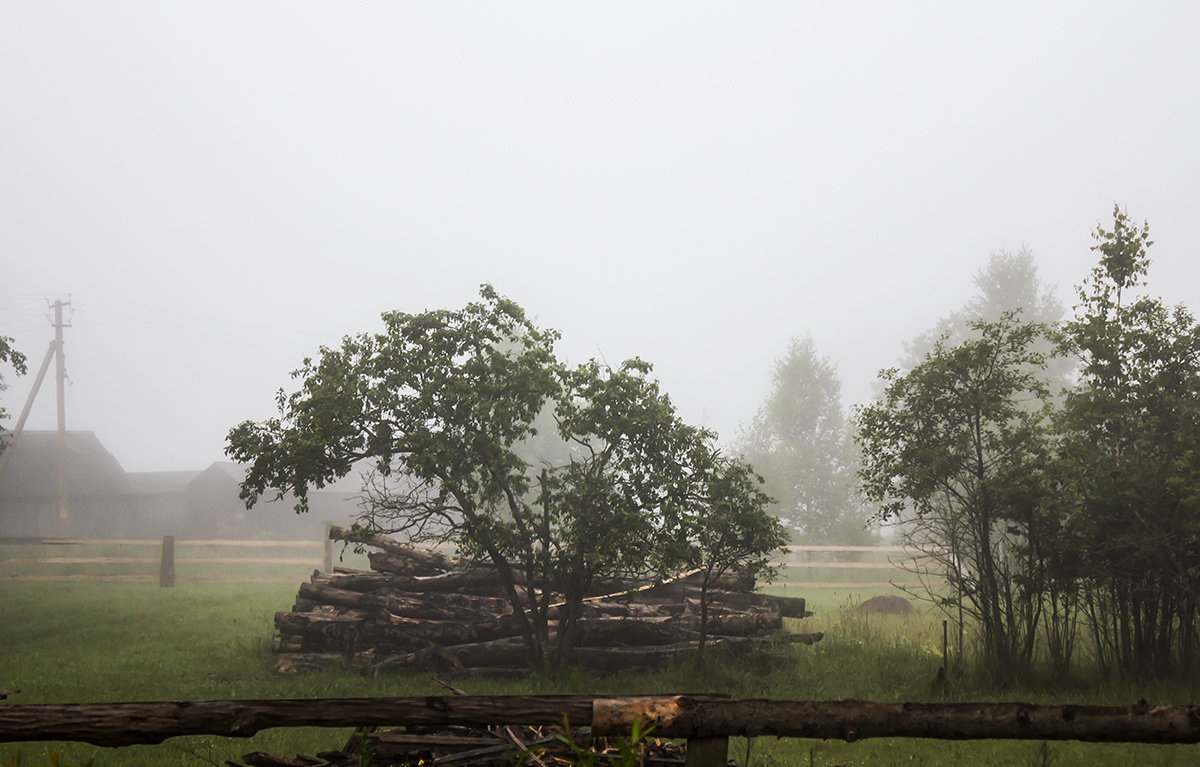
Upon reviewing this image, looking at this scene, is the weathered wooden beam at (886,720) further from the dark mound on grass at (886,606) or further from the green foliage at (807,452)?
the green foliage at (807,452)

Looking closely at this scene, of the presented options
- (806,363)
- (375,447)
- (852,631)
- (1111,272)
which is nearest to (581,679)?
(375,447)

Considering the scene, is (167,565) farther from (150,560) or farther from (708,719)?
(708,719)

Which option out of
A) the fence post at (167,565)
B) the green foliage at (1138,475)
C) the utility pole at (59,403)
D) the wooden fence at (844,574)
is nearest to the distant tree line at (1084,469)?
the green foliage at (1138,475)

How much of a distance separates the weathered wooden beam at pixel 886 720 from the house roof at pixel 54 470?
46613 millimetres

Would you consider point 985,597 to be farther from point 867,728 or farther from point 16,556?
point 16,556

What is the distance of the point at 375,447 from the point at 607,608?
19.2ft

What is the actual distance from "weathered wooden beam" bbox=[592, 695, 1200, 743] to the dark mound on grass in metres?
18.9

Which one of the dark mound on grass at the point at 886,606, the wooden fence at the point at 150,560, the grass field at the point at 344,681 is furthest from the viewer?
the wooden fence at the point at 150,560

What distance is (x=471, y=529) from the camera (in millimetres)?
14336

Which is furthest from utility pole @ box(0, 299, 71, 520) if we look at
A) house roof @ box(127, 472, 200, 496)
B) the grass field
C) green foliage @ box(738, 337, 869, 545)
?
green foliage @ box(738, 337, 869, 545)

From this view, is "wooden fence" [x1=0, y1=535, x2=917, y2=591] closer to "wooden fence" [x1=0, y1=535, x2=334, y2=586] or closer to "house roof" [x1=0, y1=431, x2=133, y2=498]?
"wooden fence" [x1=0, y1=535, x2=334, y2=586]

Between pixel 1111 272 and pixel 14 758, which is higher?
pixel 1111 272

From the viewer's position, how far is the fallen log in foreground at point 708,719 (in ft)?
17.4

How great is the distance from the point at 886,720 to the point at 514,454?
9624 mm
